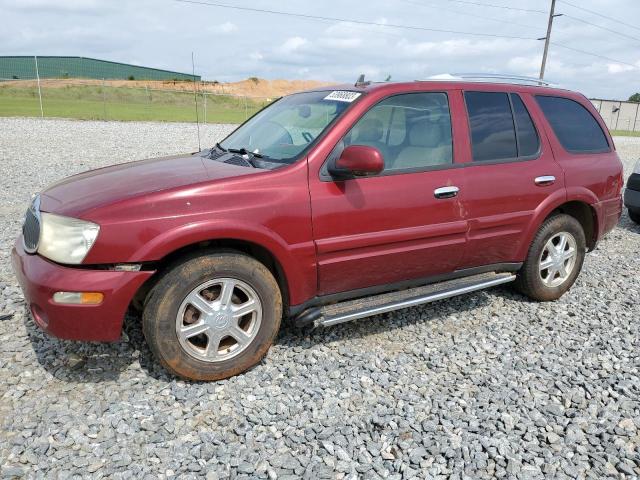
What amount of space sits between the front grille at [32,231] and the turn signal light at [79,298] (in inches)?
15.3

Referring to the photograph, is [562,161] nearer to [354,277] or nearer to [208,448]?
[354,277]

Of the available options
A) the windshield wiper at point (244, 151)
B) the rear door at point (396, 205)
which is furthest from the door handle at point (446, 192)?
the windshield wiper at point (244, 151)

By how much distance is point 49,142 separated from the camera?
1527 cm

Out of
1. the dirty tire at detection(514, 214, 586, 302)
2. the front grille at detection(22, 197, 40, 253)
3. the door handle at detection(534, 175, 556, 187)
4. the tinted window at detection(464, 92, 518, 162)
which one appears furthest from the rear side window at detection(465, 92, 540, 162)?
the front grille at detection(22, 197, 40, 253)

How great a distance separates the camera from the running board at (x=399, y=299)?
11.2 feet

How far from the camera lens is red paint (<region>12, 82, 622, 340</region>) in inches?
112

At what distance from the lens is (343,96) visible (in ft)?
12.4

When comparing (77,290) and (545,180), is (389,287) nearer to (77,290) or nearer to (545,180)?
(545,180)

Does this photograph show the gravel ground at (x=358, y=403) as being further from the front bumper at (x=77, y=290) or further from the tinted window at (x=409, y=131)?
the tinted window at (x=409, y=131)

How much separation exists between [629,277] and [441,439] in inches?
153

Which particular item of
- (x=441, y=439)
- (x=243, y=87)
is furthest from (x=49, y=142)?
(x=243, y=87)

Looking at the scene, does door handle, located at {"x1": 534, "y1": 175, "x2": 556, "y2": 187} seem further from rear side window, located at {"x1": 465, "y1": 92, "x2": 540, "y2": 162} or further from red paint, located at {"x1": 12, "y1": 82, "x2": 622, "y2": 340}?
rear side window, located at {"x1": 465, "y1": 92, "x2": 540, "y2": 162}

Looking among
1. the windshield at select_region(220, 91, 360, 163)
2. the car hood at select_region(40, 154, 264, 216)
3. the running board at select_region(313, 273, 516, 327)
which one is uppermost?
the windshield at select_region(220, 91, 360, 163)

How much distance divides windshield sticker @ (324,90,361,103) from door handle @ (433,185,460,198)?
0.89 metres
